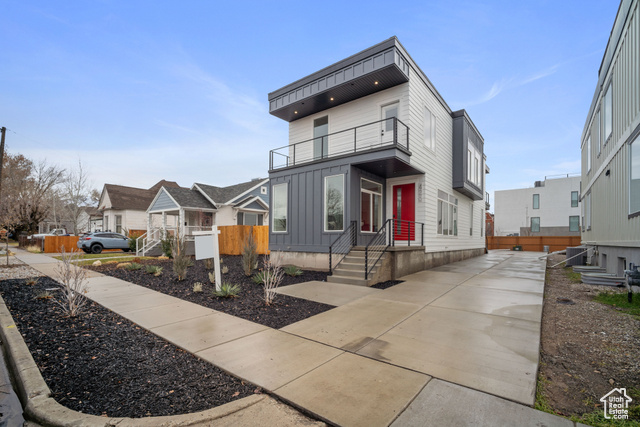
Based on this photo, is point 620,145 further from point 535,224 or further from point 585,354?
point 535,224

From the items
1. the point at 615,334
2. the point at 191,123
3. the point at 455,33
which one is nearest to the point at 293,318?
the point at 615,334

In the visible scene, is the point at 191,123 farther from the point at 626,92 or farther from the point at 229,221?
the point at 626,92

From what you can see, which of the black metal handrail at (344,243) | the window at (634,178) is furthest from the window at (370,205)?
the window at (634,178)

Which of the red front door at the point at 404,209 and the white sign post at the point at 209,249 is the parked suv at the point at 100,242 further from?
the red front door at the point at 404,209

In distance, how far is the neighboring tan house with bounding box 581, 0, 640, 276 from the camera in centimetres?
702

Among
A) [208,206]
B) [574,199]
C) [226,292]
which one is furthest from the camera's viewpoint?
[574,199]

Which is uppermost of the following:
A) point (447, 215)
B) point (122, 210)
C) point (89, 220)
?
point (122, 210)

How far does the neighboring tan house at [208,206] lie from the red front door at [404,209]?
1453cm

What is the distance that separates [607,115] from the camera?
33.4ft

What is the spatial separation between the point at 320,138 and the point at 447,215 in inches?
287

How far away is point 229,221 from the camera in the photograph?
75.8ft

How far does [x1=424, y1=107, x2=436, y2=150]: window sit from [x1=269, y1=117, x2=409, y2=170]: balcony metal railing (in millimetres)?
1966

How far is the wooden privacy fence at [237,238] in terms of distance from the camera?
1683 cm

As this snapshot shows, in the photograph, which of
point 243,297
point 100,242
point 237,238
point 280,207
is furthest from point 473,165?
point 100,242
